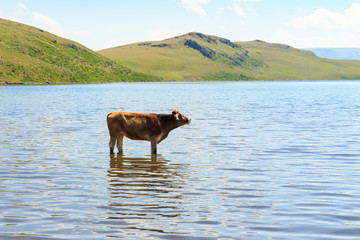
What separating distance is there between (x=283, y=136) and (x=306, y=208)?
15.5 m

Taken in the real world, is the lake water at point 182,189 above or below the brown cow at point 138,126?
below

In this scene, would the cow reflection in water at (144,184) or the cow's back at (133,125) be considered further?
the cow's back at (133,125)

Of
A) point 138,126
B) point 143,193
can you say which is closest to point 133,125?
point 138,126

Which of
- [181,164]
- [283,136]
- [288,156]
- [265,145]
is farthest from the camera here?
[283,136]

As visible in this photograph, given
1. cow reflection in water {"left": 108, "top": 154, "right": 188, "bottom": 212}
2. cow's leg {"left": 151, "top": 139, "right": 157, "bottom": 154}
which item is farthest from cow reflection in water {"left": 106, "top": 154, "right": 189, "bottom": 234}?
cow's leg {"left": 151, "top": 139, "right": 157, "bottom": 154}

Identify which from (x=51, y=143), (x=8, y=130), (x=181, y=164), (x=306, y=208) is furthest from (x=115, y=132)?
(x=8, y=130)

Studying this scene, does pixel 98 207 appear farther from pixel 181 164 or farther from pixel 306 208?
pixel 181 164

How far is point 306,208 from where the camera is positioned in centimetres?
1040

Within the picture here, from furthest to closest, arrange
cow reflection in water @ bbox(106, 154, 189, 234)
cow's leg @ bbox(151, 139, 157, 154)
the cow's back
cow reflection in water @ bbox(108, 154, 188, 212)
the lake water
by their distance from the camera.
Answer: cow's leg @ bbox(151, 139, 157, 154)
the cow's back
cow reflection in water @ bbox(108, 154, 188, 212)
cow reflection in water @ bbox(106, 154, 189, 234)
the lake water

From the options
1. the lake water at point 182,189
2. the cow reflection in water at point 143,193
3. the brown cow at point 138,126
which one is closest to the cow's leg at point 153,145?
the brown cow at point 138,126

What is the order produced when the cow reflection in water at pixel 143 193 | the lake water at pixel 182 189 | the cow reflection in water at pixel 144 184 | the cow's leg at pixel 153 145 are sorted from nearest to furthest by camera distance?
the lake water at pixel 182 189 < the cow reflection in water at pixel 143 193 < the cow reflection in water at pixel 144 184 < the cow's leg at pixel 153 145

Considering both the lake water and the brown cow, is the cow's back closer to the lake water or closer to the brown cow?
the brown cow

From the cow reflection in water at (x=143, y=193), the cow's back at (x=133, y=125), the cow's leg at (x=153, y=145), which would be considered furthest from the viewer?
the cow's leg at (x=153, y=145)

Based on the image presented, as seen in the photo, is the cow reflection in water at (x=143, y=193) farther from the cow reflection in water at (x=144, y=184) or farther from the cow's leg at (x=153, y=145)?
the cow's leg at (x=153, y=145)
